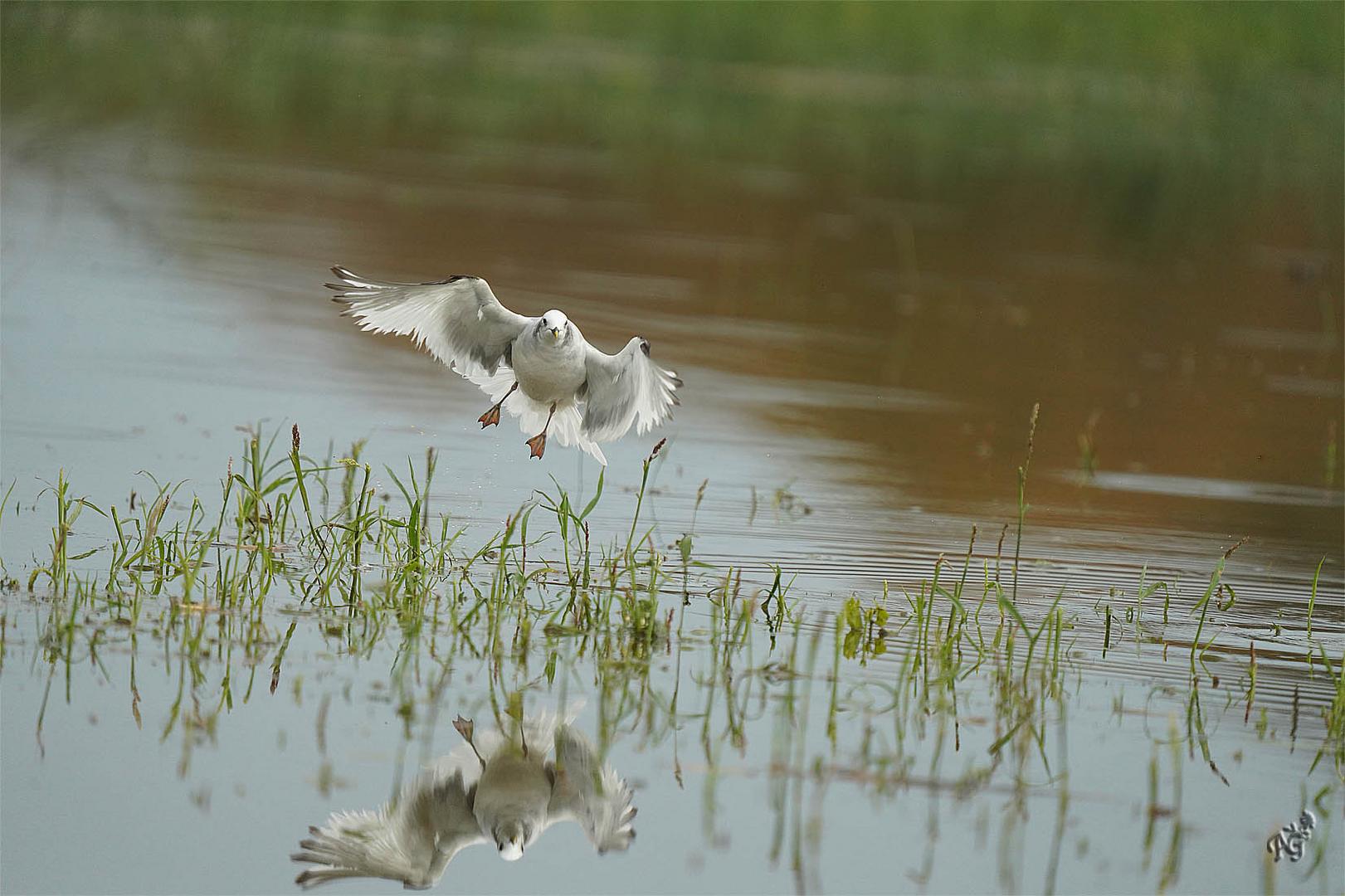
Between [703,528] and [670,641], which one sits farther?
[703,528]

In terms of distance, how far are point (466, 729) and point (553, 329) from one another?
195 centimetres

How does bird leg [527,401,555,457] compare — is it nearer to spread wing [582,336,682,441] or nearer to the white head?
spread wing [582,336,682,441]

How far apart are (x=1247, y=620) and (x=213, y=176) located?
11.1m

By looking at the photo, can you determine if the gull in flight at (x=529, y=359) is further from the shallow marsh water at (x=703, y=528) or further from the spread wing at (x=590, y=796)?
the spread wing at (x=590, y=796)

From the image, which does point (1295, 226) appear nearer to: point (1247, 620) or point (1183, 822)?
point (1247, 620)

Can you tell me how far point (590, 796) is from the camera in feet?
15.9

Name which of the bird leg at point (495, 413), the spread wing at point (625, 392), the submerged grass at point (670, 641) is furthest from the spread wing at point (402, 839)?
the bird leg at point (495, 413)

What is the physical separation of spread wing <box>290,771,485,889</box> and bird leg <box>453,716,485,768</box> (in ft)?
0.67

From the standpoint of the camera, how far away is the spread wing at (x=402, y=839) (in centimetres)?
440

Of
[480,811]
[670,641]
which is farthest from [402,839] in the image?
[670,641]

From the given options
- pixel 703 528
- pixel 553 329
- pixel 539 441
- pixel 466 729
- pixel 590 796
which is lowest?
pixel 590 796

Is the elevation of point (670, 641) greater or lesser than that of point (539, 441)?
lesser

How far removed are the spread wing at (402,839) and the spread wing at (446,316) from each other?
2.41 m

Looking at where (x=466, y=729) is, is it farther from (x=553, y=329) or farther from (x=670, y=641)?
(x=553, y=329)
